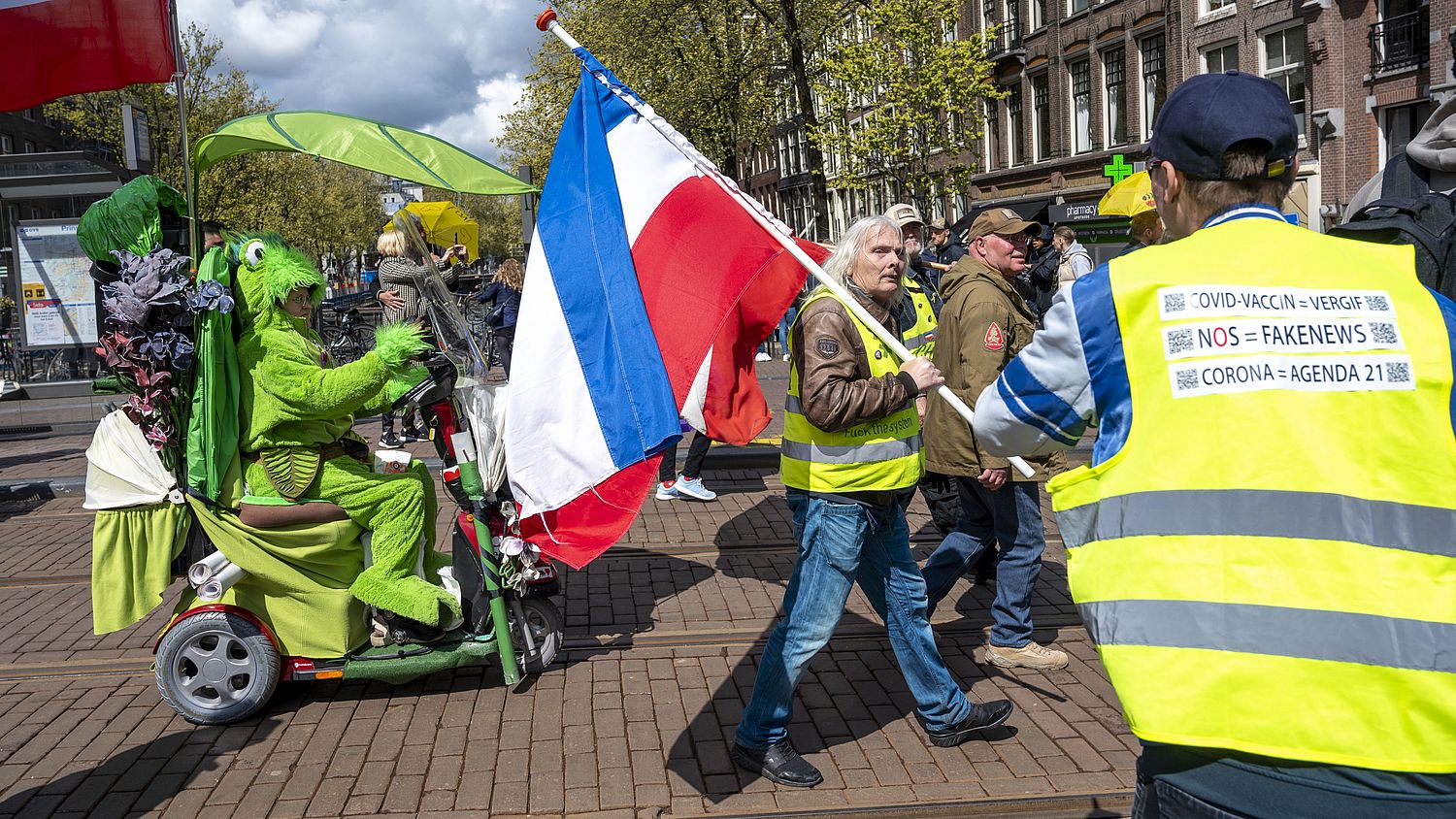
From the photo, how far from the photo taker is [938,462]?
527cm

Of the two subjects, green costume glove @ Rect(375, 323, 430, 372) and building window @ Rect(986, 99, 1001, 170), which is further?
building window @ Rect(986, 99, 1001, 170)

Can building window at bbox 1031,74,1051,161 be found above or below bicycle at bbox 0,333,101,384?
above

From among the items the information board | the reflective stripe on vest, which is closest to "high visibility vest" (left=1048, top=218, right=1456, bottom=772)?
the reflective stripe on vest

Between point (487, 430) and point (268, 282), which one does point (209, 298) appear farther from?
point (487, 430)

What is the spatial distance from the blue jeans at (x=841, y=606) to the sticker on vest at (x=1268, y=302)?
2198 mm

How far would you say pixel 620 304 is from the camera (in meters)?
3.91

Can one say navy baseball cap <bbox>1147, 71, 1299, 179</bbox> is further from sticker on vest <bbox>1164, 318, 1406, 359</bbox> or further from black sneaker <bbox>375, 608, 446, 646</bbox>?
black sneaker <bbox>375, 608, 446, 646</bbox>

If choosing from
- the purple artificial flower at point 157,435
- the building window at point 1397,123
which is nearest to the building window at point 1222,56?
the building window at point 1397,123

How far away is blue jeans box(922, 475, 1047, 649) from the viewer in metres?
5.07

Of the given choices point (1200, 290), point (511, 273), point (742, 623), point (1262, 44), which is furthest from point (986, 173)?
point (1200, 290)

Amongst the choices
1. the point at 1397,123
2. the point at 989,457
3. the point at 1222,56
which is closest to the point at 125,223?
the point at 989,457

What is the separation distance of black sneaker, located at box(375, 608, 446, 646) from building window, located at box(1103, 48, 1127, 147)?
3051 cm

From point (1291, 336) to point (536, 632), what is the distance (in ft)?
12.9

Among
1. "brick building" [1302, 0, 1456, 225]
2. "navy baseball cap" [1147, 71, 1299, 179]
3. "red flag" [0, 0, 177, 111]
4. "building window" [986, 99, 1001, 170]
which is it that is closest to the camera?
"navy baseball cap" [1147, 71, 1299, 179]
